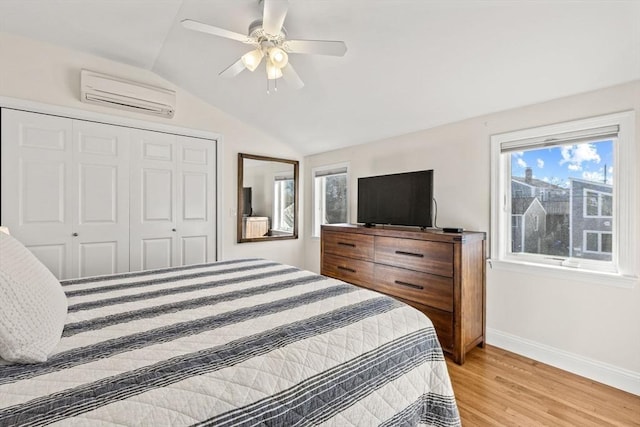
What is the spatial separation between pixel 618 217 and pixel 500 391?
57.4 inches

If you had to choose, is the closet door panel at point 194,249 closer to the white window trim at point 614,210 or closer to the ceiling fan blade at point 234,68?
the ceiling fan blade at point 234,68

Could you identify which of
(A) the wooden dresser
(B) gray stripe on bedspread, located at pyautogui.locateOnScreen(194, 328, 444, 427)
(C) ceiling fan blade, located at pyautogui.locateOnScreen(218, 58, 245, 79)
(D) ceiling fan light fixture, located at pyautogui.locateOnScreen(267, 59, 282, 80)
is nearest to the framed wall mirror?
(A) the wooden dresser

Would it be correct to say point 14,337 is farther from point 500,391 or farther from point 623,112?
point 623,112

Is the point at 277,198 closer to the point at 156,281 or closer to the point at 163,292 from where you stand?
the point at 156,281

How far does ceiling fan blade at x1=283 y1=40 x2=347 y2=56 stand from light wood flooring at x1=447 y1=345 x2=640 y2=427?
234cm

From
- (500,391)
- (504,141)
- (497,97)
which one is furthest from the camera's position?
(504,141)

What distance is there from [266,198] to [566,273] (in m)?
3.34

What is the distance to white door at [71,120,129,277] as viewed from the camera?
288 cm

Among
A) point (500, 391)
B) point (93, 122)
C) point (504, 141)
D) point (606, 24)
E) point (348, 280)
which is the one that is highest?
point (606, 24)

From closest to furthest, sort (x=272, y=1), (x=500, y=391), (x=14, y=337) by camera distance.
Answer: (x=14, y=337) < (x=272, y=1) < (x=500, y=391)

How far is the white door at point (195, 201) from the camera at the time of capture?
3.47m

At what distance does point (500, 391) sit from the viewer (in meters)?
2.00

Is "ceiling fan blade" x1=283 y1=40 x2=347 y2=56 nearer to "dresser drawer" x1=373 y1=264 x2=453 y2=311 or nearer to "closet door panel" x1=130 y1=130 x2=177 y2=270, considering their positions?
"dresser drawer" x1=373 y1=264 x2=453 y2=311

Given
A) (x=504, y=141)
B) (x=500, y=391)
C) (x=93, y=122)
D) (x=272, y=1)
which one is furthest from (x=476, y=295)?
(x=93, y=122)
